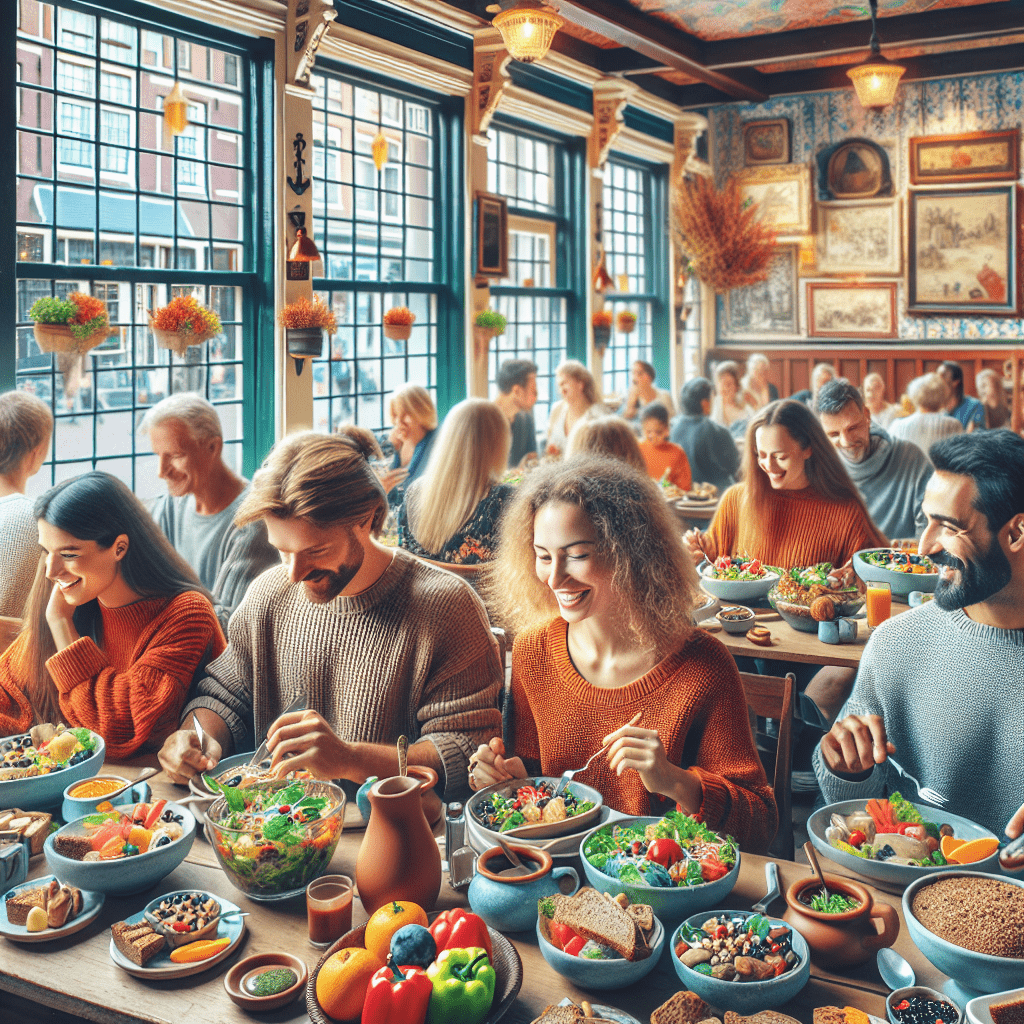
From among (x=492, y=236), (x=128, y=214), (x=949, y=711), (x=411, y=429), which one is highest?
(x=492, y=236)

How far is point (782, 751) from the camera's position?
220 cm

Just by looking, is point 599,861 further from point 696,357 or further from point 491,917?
point 696,357

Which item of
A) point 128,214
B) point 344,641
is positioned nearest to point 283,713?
point 344,641

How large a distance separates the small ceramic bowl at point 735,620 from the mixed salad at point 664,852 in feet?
5.61

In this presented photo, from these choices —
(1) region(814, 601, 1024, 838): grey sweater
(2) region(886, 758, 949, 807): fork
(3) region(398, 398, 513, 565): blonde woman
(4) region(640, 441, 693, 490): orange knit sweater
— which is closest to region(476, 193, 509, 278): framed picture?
(4) region(640, 441, 693, 490): orange knit sweater

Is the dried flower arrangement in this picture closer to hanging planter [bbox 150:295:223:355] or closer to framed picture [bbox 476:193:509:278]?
framed picture [bbox 476:193:509:278]

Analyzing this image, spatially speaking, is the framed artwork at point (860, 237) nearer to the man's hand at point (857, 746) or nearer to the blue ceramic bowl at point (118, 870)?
the man's hand at point (857, 746)

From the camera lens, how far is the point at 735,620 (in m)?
3.38

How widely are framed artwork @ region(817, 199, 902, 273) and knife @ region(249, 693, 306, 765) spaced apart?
906cm

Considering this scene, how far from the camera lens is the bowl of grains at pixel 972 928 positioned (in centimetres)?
132

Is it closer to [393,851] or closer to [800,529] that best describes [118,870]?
[393,851]

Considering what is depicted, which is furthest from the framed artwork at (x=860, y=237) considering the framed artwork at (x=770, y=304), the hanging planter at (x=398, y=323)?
the hanging planter at (x=398, y=323)

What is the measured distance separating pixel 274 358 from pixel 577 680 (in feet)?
12.8

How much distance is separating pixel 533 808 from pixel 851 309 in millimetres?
9266
